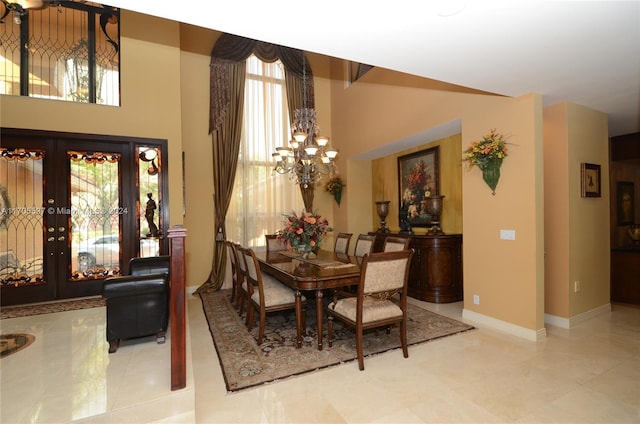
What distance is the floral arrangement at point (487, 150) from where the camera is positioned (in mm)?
3357

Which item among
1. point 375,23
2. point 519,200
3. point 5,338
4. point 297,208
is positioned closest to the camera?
point 375,23

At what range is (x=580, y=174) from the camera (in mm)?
3666

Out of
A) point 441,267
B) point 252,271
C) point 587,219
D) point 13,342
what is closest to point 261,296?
point 252,271

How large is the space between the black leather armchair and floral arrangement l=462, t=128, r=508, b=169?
3.61 meters

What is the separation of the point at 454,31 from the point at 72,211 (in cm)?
507

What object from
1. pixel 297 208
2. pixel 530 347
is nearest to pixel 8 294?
pixel 297 208

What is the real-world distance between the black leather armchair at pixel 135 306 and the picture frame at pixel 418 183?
12.8 feet

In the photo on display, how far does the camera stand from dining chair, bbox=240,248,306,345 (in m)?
3.08

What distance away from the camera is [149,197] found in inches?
175

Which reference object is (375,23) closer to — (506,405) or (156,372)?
(506,405)

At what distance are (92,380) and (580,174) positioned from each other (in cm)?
540

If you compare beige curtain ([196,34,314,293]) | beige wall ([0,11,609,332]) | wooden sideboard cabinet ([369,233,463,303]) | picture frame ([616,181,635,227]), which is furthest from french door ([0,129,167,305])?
picture frame ([616,181,635,227])

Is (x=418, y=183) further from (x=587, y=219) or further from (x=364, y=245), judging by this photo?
(x=587, y=219)

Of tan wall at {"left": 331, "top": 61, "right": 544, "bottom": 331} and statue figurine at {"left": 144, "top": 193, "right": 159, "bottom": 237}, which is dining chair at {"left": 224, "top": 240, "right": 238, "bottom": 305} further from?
tan wall at {"left": 331, "top": 61, "right": 544, "bottom": 331}
